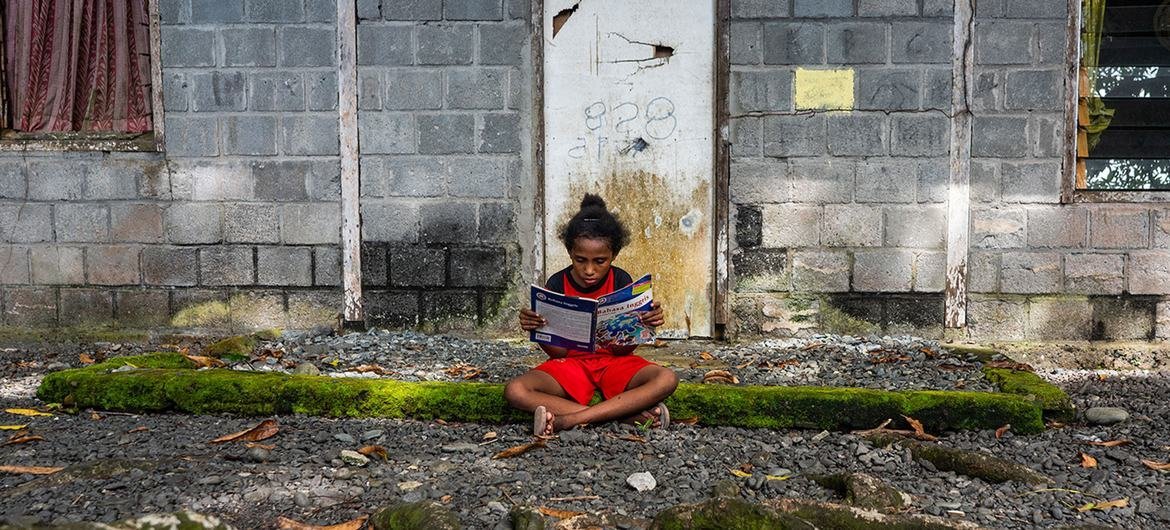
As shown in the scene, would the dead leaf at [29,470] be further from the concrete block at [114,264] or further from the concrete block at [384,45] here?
the concrete block at [384,45]

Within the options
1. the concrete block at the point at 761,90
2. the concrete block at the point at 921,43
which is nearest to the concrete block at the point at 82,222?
the concrete block at the point at 761,90

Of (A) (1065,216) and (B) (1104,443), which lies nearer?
(B) (1104,443)

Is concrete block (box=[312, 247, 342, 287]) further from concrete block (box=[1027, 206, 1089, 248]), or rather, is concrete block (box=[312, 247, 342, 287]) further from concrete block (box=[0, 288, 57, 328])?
concrete block (box=[1027, 206, 1089, 248])

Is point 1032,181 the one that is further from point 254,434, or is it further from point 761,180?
point 254,434

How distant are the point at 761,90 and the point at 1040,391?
2.53 metres

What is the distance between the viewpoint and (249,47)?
5934 millimetres

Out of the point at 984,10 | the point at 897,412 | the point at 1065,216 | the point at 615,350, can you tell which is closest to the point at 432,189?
the point at 615,350

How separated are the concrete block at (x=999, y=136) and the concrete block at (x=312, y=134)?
4.15m

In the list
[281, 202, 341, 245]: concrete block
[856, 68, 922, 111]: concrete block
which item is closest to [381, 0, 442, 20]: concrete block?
[281, 202, 341, 245]: concrete block

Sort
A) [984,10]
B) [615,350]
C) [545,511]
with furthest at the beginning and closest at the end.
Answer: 1. [984,10]
2. [615,350]
3. [545,511]

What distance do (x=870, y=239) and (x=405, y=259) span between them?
10.0 feet

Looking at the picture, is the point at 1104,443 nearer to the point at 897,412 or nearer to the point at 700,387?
the point at 897,412

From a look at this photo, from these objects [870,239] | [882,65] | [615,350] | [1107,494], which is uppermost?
[882,65]

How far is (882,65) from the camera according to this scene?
5754 millimetres
